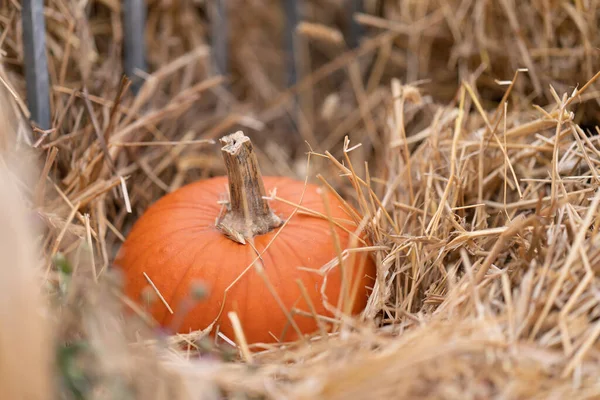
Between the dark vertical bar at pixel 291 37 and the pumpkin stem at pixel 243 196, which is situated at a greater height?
the dark vertical bar at pixel 291 37

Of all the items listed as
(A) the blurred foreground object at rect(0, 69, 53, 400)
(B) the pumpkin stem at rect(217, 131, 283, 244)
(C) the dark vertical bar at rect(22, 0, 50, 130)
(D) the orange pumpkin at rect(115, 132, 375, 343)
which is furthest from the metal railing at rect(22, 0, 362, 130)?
(A) the blurred foreground object at rect(0, 69, 53, 400)

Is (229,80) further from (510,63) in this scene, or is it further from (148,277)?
(148,277)

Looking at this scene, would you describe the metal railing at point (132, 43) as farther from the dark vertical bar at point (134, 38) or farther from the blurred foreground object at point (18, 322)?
the blurred foreground object at point (18, 322)

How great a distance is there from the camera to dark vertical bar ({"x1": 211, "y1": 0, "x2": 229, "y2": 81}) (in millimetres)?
2376

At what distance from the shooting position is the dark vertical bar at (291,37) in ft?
8.51

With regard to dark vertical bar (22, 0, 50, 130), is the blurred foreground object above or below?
below

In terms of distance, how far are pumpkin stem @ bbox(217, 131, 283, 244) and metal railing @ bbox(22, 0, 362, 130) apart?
63 cm

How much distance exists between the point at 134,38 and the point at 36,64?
49cm

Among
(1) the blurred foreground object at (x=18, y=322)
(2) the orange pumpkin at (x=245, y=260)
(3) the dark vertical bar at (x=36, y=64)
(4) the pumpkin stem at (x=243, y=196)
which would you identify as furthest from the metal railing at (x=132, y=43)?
(1) the blurred foreground object at (x=18, y=322)

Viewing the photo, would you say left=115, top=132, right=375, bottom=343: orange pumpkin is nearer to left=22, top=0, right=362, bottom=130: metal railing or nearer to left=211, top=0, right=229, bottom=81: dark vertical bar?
left=22, top=0, right=362, bottom=130: metal railing

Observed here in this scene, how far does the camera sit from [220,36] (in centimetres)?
242

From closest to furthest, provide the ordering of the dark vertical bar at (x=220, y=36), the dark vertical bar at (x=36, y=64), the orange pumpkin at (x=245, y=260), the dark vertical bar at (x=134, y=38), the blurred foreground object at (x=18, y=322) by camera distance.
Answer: the blurred foreground object at (x=18, y=322), the orange pumpkin at (x=245, y=260), the dark vertical bar at (x=36, y=64), the dark vertical bar at (x=134, y=38), the dark vertical bar at (x=220, y=36)

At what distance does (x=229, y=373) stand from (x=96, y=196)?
82 cm

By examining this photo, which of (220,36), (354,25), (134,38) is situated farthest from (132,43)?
(354,25)
